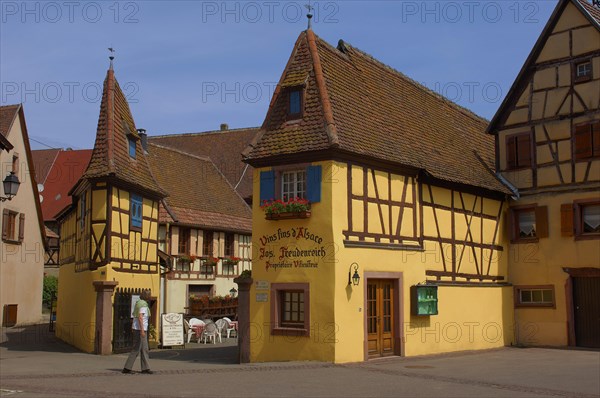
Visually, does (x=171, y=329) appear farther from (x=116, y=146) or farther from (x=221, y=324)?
(x=116, y=146)

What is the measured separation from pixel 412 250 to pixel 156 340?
11.0 m

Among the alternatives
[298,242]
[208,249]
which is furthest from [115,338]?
[208,249]

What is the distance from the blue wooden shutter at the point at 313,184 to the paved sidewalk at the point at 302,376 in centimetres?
425

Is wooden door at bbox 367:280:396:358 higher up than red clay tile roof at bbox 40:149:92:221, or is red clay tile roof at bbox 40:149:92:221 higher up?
red clay tile roof at bbox 40:149:92:221

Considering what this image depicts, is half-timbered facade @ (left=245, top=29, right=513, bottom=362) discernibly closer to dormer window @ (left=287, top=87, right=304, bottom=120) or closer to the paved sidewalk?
dormer window @ (left=287, top=87, right=304, bottom=120)

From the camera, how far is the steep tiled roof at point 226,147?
159ft

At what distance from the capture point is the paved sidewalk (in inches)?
535

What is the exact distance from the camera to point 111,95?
83.6ft

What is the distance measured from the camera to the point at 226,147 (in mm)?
52375

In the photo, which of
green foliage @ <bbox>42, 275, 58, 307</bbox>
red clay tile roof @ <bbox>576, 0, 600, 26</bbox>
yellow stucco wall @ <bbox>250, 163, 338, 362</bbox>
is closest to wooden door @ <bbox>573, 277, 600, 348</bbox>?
red clay tile roof @ <bbox>576, 0, 600, 26</bbox>

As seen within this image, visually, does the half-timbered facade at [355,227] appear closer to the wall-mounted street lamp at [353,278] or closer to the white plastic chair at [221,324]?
the wall-mounted street lamp at [353,278]

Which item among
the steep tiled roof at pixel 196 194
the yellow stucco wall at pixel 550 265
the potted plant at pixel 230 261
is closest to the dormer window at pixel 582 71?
the yellow stucco wall at pixel 550 265

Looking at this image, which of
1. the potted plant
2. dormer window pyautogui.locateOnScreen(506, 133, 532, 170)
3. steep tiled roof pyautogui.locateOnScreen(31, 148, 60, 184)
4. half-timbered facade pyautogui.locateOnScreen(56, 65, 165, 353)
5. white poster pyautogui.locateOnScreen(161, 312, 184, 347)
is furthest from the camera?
steep tiled roof pyautogui.locateOnScreen(31, 148, 60, 184)

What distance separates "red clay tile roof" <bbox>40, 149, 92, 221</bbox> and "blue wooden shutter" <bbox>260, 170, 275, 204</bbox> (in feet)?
102
